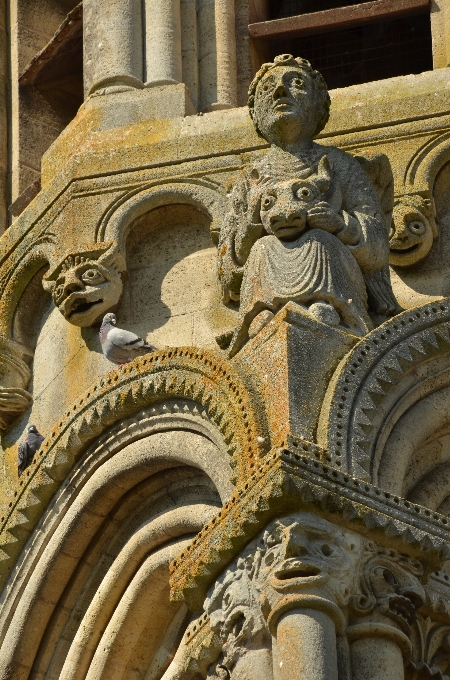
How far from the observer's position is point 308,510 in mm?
12719

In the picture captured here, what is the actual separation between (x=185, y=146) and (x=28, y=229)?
45.6 inches

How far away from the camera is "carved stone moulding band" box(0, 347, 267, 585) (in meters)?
13.6

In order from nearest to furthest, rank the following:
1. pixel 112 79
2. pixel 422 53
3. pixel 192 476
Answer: pixel 192 476 < pixel 112 79 < pixel 422 53

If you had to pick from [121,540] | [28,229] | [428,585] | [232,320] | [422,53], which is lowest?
[428,585]

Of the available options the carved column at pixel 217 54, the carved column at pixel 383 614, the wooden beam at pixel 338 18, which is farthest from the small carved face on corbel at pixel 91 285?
the carved column at pixel 383 614

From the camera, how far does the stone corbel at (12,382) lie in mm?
15828

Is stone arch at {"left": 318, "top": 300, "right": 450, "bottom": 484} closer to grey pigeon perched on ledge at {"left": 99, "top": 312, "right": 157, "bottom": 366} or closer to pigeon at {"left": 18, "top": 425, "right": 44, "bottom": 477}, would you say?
grey pigeon perched on ledge at {"left": 99, "top": 312, "right": 157, "bottom": 366}

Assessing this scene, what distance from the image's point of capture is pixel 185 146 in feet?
52.8

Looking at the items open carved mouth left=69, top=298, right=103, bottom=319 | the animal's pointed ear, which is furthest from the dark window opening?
the animal's pointed ear

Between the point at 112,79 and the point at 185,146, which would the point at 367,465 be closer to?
the point at 185,146

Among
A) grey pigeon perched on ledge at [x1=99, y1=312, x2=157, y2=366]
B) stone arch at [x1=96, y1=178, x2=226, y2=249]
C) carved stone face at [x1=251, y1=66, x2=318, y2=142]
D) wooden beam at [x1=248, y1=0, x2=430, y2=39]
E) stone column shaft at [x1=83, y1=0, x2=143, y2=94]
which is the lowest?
grey pigeon perched on ledge at [x1=99, y1=312, x2=157, y2=366]

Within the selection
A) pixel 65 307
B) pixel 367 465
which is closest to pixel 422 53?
pixel 65 307

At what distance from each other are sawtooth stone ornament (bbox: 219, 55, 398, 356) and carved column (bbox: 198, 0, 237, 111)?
95.5 inches

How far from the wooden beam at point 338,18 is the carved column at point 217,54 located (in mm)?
245
